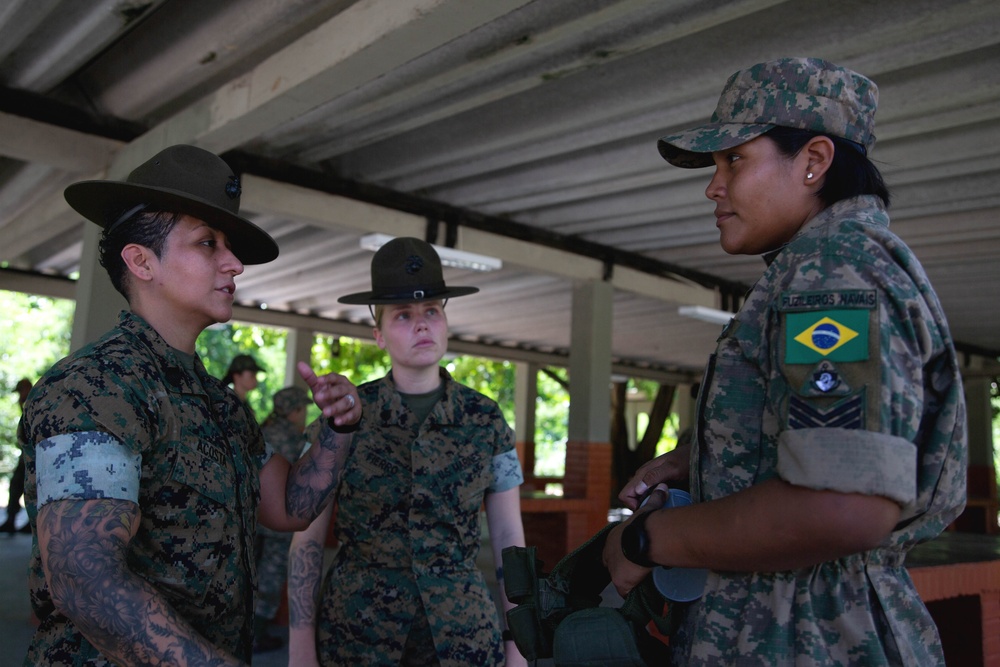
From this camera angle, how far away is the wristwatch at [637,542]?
1.30 meters

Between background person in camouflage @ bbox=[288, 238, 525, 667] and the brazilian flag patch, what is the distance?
1.49 metres

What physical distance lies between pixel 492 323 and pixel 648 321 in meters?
2.59

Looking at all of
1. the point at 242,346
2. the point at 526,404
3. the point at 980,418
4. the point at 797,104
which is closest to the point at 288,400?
the point at 797,104

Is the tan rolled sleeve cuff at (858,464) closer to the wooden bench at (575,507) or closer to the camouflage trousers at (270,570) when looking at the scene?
the camouflage trousers at (270,570)

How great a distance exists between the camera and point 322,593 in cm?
248

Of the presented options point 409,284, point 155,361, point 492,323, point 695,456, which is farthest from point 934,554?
point 492,323

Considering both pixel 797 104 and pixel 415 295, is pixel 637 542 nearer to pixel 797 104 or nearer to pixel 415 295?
pixel 797 104

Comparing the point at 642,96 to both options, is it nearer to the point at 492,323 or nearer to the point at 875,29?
the point at 875,29

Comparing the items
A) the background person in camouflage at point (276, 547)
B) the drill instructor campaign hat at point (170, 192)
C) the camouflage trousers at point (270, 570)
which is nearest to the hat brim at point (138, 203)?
the drill instructor campaign hat at point (170, 192)

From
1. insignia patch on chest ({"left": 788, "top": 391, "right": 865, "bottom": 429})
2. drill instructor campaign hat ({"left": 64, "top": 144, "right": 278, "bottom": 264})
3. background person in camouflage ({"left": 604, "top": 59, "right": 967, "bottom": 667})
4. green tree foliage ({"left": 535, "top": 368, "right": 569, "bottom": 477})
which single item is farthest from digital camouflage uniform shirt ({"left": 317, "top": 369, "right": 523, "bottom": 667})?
green tree foliage ({"left": 535, "top": 368, "right": 569, "bottom": 477})

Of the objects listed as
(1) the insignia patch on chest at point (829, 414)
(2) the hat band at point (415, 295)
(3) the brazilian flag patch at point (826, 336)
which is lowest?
(1) the insignia patch on chest at point (829, 414)

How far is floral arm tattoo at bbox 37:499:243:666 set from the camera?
4.22 feet

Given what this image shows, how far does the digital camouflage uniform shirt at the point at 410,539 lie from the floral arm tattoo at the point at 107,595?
3.38 feet

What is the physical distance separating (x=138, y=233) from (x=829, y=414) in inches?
56.0
